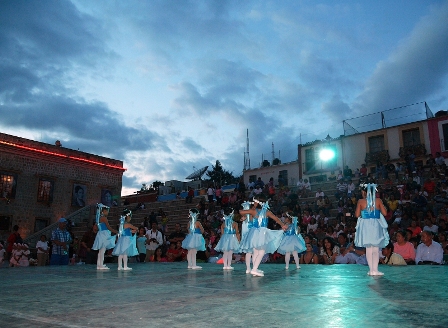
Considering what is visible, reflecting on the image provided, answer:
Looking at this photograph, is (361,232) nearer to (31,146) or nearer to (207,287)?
(207,287)

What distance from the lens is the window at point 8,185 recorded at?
27.9 meters

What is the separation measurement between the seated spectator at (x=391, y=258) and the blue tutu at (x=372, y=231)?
120 inches

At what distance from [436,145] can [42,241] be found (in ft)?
88.8

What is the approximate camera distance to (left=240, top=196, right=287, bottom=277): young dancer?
761 cm

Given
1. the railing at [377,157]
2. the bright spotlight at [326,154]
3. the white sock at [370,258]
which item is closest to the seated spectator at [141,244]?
the white sock at [370,258]

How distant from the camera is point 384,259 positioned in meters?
10.9

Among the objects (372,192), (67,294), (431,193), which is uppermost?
(431,193)

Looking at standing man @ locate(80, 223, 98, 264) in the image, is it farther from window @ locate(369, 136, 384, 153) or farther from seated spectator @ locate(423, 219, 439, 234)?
window @ locate(369, 136, 384, 153)

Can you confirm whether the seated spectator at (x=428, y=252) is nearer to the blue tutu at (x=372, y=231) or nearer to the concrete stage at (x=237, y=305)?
the blue tutu at (x=372, y=231)

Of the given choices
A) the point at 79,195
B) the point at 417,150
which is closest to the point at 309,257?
the point at 417,150

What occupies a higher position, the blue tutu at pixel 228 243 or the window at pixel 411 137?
the window at pixel 411 137

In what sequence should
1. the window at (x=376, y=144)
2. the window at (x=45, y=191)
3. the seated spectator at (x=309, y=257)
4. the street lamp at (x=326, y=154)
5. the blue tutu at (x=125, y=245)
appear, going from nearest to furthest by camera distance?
the blue tutu at (x=125, y=245) → the seated spectator at (x=309, y=257) → the window at (x=45, y=191) → the window at (x=376, y=144) → the street lamp at (x=326, y=154)

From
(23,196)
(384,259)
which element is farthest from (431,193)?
(23,196)

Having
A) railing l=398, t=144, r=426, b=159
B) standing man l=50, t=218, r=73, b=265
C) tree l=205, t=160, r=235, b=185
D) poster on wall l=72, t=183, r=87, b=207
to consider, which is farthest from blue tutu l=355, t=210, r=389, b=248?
tree l=205, t=160, r=235, b=185
